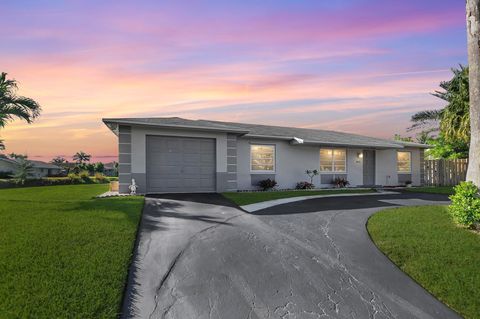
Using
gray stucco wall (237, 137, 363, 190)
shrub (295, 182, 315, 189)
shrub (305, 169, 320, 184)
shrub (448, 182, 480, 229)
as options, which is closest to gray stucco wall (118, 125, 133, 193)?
gray stucco wall (237, 137, 363, 190)

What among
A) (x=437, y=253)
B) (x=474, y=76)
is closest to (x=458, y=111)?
(x=474, y=76)

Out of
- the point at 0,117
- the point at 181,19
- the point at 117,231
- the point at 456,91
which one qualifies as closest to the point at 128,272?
the point at 117,231

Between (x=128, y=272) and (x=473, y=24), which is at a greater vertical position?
(x=473, y=24)

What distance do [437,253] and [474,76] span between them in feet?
17.6

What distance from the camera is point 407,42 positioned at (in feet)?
38.0

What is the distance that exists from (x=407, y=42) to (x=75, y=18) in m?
13.0

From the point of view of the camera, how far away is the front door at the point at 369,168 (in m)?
19.0

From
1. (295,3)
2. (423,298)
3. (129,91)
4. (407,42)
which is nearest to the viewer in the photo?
(423,298)

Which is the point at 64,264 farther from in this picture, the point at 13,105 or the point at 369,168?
the point at 369,168

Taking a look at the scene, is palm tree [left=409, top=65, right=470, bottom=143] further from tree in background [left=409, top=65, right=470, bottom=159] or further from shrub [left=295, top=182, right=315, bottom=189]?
shrub [left=295, top=182, right=315, bottom=189]

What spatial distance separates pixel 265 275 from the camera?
429 cm

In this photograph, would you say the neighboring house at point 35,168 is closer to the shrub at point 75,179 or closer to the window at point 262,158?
the shrub at point 75,179

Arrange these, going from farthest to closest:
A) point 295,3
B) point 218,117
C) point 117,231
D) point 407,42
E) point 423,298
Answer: point 218,117
point 407,42
point 295,3
point 117,231
point 423,298

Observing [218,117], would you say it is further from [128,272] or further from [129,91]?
[128,272]
